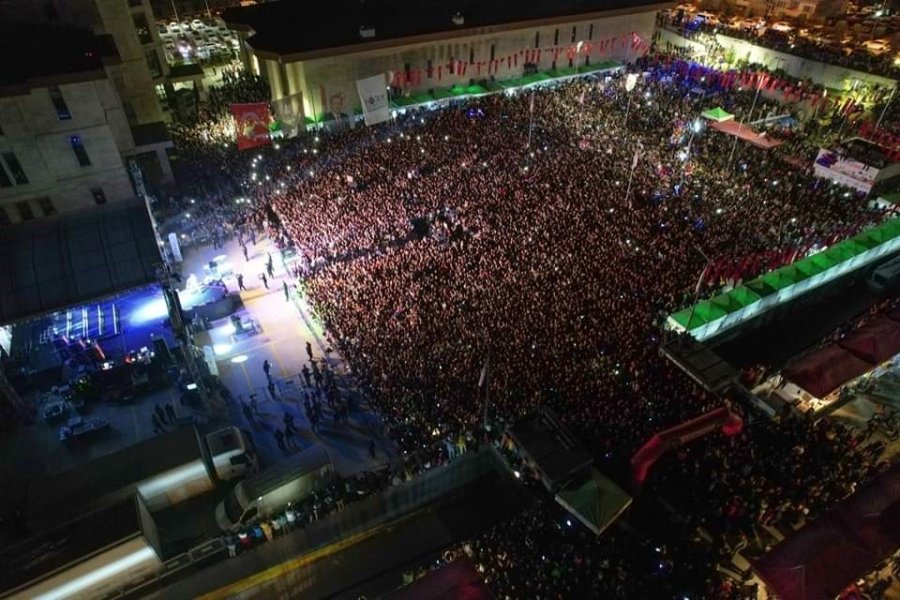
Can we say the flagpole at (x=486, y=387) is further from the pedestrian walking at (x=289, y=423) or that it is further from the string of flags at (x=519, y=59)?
the string of flags at (x=519, y=59)

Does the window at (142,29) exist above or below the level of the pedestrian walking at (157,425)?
above

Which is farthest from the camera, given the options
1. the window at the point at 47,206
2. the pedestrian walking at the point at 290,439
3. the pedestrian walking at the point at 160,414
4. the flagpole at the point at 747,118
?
the flagpole at the point at 747,118

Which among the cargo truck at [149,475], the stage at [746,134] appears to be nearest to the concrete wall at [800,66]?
the stage at [746,134]

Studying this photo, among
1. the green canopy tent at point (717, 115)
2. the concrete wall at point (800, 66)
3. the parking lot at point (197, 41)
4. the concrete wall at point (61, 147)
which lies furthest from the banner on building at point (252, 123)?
the concrete wall at point (800, 66)

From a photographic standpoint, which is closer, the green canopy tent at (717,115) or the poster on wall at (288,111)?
the poster on wall at (288,111)

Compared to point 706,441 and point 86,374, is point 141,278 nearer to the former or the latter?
point 86,374

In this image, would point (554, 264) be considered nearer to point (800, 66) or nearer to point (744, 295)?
point (744, 295)

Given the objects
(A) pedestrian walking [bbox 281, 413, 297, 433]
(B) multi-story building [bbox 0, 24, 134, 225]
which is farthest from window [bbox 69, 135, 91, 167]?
(A) pedestrian walking [bbox 281, 413, 297, 433]

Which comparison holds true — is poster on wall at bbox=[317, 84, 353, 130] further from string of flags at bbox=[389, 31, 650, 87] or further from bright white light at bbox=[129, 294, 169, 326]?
bright white light at bbox=[129, 294, 169, 326]

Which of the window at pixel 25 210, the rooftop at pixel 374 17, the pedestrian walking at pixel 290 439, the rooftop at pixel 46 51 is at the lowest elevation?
the pedestrian walking at pixel 290 439

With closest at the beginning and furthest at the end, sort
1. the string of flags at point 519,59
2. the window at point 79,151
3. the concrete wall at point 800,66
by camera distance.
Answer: the window at point 79,151
the string of flags at point 519,59
the concrete wall at point 800,66
